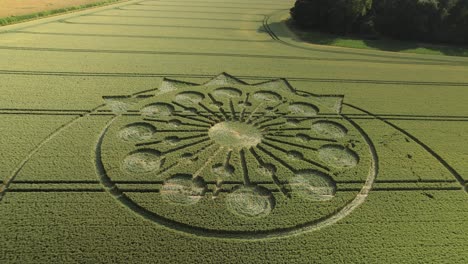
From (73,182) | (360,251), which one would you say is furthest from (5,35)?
(360,251)

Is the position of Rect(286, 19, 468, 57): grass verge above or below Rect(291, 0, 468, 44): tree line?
below

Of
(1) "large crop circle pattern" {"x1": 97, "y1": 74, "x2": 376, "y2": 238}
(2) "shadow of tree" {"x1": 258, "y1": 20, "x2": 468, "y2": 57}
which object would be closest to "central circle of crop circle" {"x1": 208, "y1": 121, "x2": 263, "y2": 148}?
(1) "large crop circle pattern" {"x1": 97, "y1": 74, "x2": 376, "y2": 238}

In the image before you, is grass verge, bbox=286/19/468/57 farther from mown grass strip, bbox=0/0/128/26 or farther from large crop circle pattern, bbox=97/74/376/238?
mown grass strip, bbox=0/0/128/26

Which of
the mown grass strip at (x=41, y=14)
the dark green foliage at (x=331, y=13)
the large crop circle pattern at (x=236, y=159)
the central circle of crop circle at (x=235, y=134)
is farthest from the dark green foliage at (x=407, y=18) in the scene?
the mown grass strip at (x=41, y=14)

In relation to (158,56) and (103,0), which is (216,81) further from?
(103,0)

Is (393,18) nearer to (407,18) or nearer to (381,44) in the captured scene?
(407,18)

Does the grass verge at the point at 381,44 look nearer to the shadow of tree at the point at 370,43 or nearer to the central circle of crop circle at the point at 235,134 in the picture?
the shadow of tree at the point at 370,43
